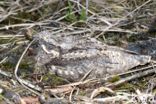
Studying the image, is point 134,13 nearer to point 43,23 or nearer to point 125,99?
point 43,23

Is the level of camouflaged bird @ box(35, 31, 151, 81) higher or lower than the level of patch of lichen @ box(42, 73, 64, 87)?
higher

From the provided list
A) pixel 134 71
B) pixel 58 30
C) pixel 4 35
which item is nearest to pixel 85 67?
pixel 134 71

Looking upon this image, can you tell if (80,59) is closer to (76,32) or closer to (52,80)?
(52,80)

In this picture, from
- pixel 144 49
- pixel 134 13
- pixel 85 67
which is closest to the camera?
pixel 85 67

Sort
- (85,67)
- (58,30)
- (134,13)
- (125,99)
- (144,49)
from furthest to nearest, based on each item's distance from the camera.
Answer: (134,13), (58,30), (144,49), (85,67), (125,99)

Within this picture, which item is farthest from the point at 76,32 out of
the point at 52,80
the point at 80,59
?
the point at 52,80
